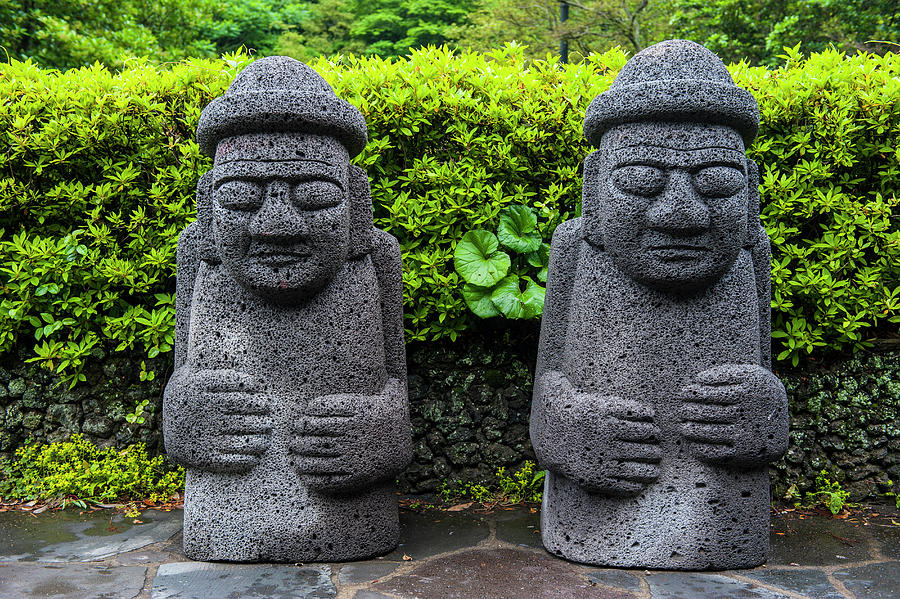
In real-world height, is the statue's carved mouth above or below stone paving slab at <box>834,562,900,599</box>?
above

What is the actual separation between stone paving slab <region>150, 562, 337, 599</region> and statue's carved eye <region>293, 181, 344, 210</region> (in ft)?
4.90

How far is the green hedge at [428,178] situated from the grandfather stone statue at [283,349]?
102 cm

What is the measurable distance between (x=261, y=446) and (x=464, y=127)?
2.09 metres

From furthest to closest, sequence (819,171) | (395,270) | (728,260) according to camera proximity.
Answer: (819,171)
(395,270)
(728,260)

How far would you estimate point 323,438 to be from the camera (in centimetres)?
301

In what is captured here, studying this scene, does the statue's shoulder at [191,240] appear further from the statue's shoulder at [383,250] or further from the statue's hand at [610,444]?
the statue's hand at [610,444]

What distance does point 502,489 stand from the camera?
4.17 metres

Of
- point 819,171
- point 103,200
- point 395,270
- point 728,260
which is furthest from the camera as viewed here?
point 103,200

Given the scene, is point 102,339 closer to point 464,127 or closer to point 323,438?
point 323,438

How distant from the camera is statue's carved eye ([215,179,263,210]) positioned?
2914mm

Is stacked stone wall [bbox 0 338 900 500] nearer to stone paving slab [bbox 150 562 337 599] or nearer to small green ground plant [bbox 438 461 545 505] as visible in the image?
small green ground plant [bbox 438 461 545 505]

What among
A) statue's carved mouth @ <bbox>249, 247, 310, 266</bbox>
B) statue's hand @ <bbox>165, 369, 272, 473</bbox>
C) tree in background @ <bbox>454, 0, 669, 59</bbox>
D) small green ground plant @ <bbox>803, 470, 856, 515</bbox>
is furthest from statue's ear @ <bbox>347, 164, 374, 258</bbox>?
tree in background @ <bbox>454, 0, 669, 59</bbox>

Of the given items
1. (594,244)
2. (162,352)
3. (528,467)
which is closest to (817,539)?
(528,467)

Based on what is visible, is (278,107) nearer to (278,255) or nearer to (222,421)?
(278,255)
